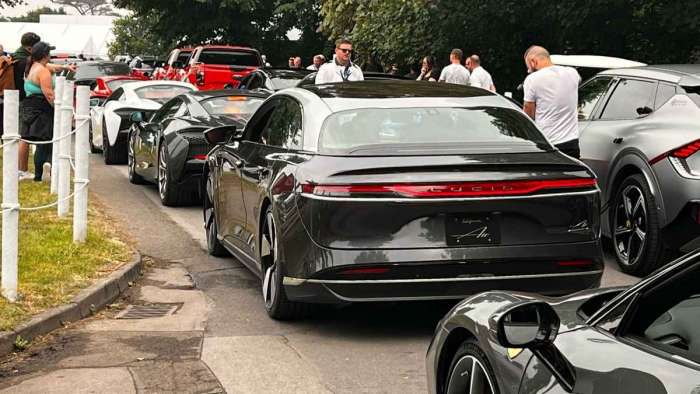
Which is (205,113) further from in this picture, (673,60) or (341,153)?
(673,60)

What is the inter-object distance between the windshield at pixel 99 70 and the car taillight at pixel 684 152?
2570cm

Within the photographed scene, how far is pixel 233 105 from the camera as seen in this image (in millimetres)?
14500

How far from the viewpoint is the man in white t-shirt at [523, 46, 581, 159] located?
415 inches

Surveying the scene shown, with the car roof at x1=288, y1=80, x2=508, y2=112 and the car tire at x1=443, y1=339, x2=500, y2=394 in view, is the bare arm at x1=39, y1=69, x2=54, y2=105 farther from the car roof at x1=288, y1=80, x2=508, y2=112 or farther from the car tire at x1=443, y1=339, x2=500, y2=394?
the car tire at x1=443, y1=339, x2=500, y2=394

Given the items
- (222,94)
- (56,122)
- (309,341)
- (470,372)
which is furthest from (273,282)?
(222,94)

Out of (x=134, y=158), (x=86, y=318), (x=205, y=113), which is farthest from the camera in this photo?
(x=134, y=158)

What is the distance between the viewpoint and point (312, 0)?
1510 inches

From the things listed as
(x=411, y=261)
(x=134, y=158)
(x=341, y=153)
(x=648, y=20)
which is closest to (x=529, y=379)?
(x=411, y=261)

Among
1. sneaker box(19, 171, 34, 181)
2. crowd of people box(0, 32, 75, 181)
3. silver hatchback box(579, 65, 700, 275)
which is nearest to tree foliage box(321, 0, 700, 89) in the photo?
silver hatchback box(579, 65, 700, 275)

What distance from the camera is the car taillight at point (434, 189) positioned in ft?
22.4

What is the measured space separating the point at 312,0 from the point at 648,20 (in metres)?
17.8

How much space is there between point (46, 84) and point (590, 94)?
691cm

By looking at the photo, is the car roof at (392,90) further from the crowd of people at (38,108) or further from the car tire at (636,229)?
the crowd of people at (38,108)

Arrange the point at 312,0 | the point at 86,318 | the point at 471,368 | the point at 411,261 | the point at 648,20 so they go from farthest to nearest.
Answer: the point at 312,0 < the point at 648,20 < the point at 86,318 < the point at 411,261 < the point at 471,368
